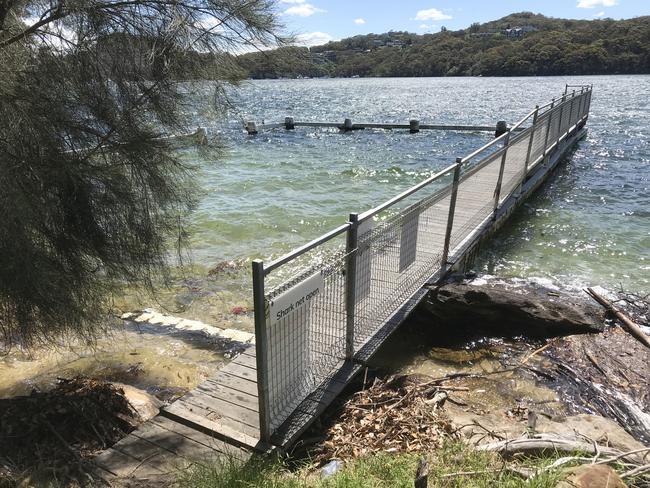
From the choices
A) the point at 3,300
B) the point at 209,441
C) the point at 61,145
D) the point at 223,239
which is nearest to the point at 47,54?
the point at 61,145

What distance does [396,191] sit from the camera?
14.6 m

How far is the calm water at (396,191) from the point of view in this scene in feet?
27.9

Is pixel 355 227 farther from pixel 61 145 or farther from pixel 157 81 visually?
pixel 61 145

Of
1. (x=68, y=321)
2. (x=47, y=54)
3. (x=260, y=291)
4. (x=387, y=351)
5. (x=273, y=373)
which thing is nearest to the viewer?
(x=260, y=291)

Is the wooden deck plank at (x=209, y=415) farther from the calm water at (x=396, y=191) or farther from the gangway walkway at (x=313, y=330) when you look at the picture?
the calm water at (x=396, y=191)

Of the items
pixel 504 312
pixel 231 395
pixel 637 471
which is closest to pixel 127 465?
pixel 231 395

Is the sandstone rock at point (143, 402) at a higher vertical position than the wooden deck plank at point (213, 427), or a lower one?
lower

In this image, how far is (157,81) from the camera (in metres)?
3.98

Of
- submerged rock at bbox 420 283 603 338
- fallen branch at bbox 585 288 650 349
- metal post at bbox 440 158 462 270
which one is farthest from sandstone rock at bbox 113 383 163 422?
fallen branch at bbox 585 288 650 349

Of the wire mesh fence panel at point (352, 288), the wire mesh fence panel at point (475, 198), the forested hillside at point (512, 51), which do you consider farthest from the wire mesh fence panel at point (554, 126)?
the forested hillside at point (512, 51)

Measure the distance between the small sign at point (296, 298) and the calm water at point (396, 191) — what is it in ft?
6.60

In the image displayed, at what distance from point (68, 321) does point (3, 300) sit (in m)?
0.50

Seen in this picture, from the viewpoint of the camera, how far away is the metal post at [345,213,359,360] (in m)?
3.99

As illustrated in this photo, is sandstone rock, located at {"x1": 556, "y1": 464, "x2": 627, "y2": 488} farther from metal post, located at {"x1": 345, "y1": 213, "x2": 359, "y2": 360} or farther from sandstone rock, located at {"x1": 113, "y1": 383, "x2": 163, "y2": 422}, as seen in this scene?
sandstone rock, located at {"x1": 113, "y1": 383, "x2": 163, "y2": 422}
